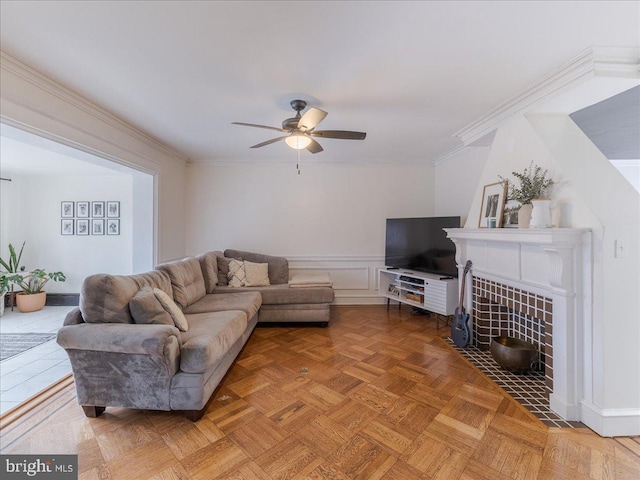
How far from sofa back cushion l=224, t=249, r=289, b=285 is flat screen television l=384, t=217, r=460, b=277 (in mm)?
1696

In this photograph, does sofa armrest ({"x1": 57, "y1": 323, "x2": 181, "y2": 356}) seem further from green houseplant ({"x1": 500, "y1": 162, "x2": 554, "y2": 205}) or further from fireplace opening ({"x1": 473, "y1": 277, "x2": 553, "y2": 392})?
green houseplant ({"x1": 500, "y1": 162, "x2": 554, "y2": 205})

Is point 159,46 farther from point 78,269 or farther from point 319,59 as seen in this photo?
point 78,269

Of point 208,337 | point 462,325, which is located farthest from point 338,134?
point 462,325

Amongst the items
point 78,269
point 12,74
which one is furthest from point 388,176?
point 78,269

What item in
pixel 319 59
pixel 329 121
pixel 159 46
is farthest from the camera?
pixel 329 121

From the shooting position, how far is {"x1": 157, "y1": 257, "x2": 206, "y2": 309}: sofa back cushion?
2.75 meters

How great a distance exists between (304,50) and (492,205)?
2265 millimetres

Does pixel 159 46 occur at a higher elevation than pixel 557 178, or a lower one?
higher

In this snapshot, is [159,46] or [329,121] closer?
[159,46]

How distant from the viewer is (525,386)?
2.21 meters

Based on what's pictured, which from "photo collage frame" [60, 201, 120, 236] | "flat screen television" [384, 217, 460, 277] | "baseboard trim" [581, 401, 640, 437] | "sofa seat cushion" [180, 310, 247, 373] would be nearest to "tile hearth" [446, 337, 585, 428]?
"baseboard trim" [581, 401, 640, 437]

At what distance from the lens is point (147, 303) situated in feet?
6.52

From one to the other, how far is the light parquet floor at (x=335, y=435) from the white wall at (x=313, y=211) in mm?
2261

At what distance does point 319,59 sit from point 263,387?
2528 millimetres
